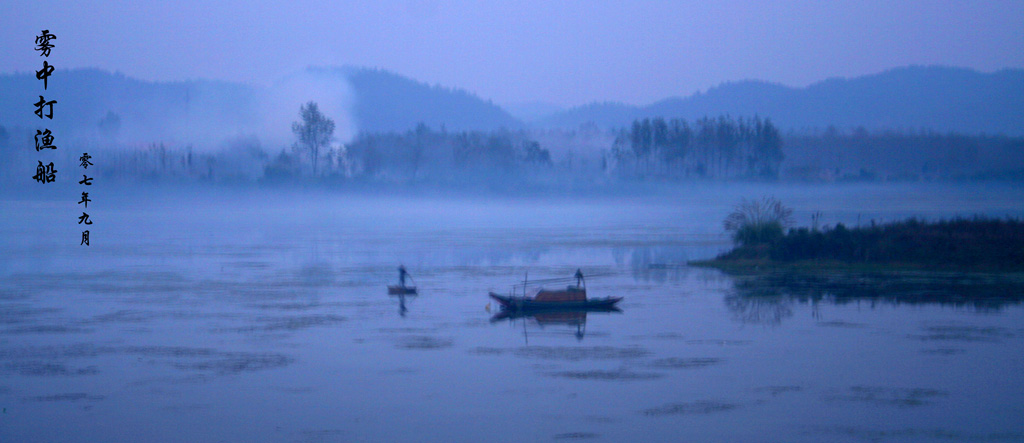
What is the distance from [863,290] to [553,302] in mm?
11191

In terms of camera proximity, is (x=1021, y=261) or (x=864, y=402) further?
(x=1021, y=261)

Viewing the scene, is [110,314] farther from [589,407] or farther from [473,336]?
[589,407]

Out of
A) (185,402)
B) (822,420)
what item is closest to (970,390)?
(822,420)

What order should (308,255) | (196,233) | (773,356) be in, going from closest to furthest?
(773,356) → (308,255) → (196,233)

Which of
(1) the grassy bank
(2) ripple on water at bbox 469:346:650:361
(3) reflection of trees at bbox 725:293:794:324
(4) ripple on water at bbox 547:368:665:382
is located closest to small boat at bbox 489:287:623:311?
(3) reflection of trees at bbox 725:293:794:324

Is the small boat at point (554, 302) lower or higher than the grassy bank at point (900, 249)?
lower

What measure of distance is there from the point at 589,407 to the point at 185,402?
7.23 meters

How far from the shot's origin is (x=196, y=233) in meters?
77.5

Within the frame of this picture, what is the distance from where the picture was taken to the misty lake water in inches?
626

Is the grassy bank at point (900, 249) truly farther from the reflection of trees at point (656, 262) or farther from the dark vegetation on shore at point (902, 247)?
the reflection of trees at point (656, 262)

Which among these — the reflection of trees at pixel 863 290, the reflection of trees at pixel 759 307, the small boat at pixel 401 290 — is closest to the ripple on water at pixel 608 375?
the reflection of trees at pixel 759 307

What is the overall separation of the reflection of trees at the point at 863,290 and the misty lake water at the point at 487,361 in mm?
199

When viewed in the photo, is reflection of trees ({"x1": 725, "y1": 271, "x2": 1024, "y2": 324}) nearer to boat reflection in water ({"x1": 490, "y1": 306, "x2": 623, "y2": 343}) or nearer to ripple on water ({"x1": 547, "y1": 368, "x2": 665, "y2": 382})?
boat reflection in water ({"x1": 490, "y1": 306, "x2": 623, "y2": 343})

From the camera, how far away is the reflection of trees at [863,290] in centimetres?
2864
